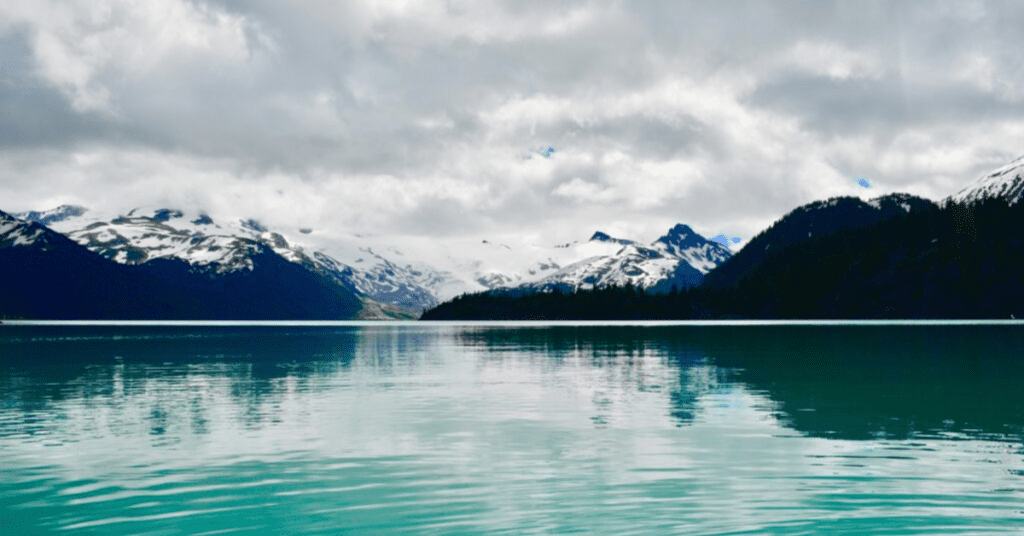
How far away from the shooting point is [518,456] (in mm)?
39094

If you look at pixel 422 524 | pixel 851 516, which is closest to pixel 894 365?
pixel 851 516

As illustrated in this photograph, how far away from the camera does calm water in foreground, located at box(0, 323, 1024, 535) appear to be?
27562mm

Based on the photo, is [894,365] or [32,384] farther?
[894,365]

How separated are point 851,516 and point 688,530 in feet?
19.0

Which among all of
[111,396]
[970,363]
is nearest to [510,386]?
[111,396]

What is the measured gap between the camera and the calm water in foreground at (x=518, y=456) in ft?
90.4

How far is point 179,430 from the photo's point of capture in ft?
158

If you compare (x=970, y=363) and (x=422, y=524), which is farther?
(x=970, y=363)

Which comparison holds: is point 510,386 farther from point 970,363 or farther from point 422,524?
point 970,363

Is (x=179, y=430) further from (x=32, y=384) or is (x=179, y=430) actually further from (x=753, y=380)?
(x=753, y=380)

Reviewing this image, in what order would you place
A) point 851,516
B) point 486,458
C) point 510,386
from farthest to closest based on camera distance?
point 510,386
point 486,458
point 851,516

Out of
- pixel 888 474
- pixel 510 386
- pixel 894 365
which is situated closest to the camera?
pixel 888 474

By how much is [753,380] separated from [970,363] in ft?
120

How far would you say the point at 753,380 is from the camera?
262 ft
